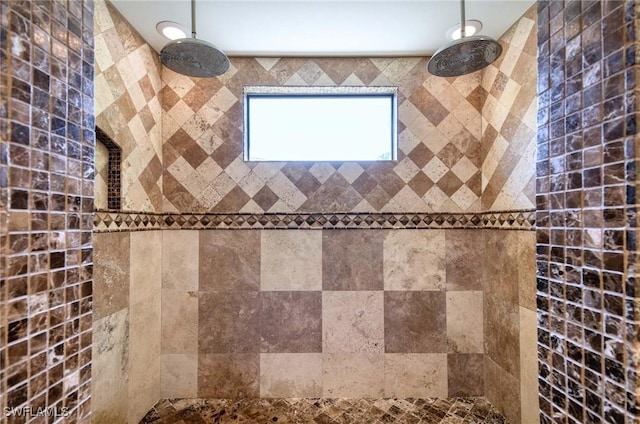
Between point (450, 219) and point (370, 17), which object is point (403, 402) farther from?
point (370, 17)

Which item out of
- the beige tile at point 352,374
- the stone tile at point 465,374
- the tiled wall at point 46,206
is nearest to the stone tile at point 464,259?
the stone tile at point 465,374

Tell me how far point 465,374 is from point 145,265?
2235 millimetres

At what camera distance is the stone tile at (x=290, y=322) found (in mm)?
1928

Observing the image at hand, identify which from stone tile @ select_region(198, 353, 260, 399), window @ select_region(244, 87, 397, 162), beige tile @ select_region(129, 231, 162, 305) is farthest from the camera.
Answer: window @ select_region(244, 87, 397, 162)

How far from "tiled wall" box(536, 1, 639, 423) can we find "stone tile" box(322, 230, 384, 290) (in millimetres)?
1319

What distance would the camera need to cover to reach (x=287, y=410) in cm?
181

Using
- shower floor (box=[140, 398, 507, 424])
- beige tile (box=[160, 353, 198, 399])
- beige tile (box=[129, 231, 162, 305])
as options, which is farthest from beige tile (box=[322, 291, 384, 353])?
beige tile (box=[129, 231, 162, 305])

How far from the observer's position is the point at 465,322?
76.4 inches

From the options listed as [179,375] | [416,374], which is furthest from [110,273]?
[416,374]

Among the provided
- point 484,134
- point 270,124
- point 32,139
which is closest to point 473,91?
point 484,134

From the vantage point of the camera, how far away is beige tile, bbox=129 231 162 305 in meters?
1.69

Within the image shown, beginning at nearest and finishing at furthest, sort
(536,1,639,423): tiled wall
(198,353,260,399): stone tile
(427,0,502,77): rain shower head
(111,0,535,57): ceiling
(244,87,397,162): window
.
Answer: (536,1,639,423): tiled wall → (427,0,502,77): rain shower head → (111,0,535,57): ceiling → (198,353,260,399): stone tile → (244,87,397,162): window

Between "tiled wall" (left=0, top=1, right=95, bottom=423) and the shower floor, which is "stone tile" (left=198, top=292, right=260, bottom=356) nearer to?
the shower floor

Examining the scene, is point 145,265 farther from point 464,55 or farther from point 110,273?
point 464,55
